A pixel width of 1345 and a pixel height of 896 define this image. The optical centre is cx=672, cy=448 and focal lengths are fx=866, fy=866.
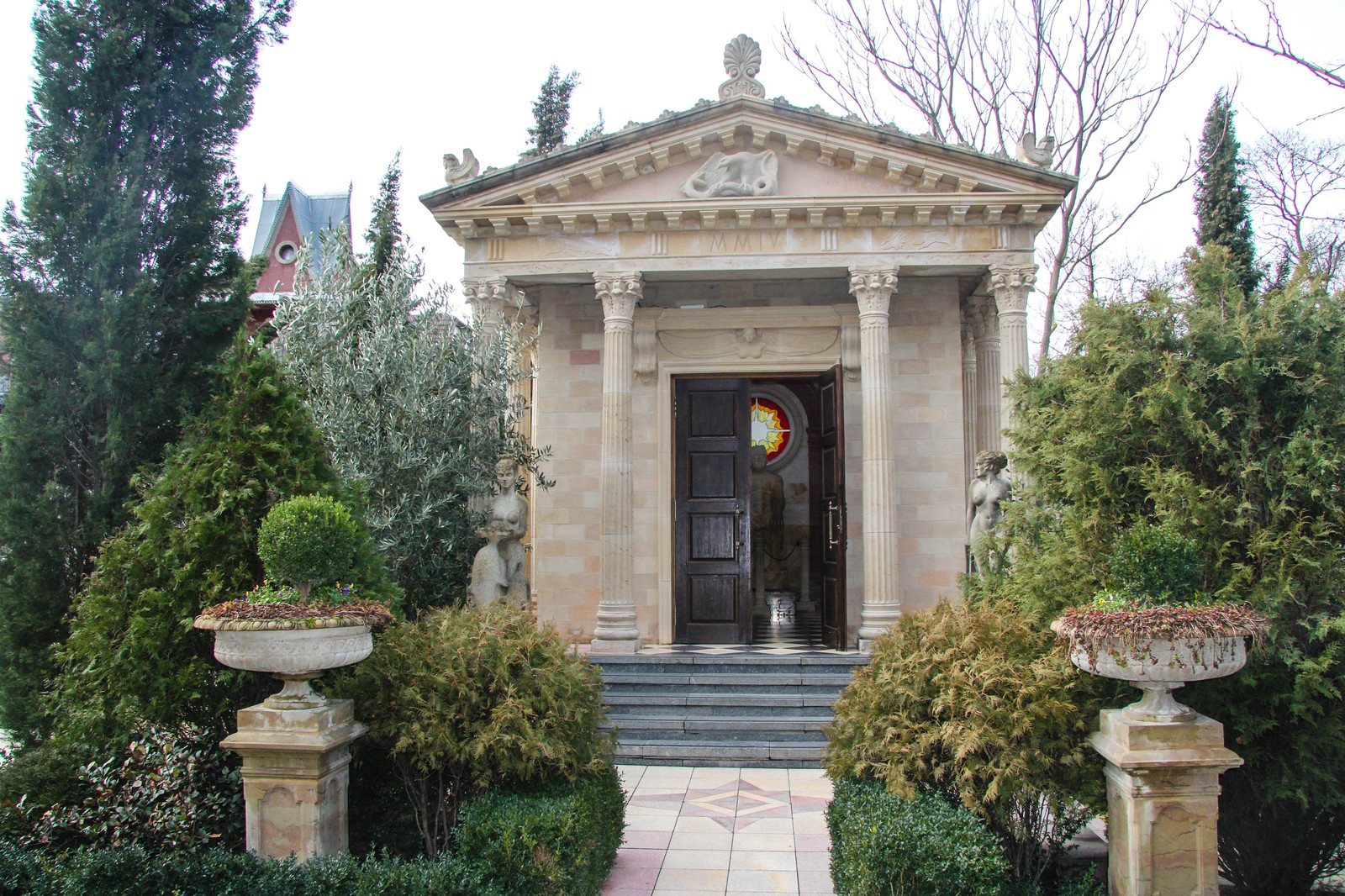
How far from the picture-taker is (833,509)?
37.0 feet

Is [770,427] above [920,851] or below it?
above

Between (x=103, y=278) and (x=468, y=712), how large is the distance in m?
5.79

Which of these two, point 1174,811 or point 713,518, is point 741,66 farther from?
point 1174,811

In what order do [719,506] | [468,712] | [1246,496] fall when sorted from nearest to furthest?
[1246,496] < [468,712] < [719,506]

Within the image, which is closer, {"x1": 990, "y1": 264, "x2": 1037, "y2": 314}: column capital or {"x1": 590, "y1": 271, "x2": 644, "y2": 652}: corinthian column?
{"x1": 590, "y1": 271, "x2": 644, "y2": 652}: corinthian column

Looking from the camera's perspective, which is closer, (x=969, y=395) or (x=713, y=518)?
(x=713, y=518)

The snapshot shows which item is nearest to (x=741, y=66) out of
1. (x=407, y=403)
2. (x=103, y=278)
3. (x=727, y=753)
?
(x=407, y=403)

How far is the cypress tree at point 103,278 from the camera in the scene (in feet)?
23.7

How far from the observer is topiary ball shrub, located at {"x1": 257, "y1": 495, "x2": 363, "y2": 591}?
439 centimetres

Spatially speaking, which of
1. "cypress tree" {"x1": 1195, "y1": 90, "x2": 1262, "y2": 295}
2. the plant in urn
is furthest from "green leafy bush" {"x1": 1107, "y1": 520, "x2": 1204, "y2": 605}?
"cypress tree" {"x1": 1195, "y1": 90, "x2": 1262, "y2": 295}

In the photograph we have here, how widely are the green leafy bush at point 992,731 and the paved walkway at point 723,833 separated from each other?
3.12ft

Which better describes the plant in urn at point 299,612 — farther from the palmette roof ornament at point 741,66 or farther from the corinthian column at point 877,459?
the palmette roof ornament at point 741,66

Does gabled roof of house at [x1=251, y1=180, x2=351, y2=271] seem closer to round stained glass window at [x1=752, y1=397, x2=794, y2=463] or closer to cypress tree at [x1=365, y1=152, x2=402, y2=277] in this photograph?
cypress tree at [x1=365, y1=152, x2=402, y2=277]

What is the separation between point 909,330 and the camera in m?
11.7
